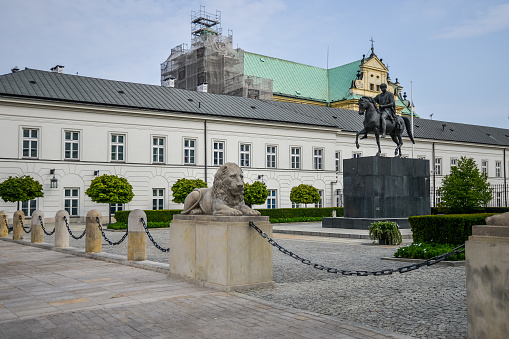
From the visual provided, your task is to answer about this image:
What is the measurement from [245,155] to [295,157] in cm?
515

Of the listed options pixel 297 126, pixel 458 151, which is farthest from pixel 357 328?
pixel 458 151

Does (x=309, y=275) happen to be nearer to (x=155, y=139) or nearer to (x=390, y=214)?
(x=390, y=214)

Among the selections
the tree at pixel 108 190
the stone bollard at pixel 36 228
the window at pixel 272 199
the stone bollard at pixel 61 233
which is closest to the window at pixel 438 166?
the window at pixel 272 199

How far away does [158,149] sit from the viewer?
40.1 m

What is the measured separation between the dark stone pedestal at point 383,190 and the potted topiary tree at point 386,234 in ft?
17.8

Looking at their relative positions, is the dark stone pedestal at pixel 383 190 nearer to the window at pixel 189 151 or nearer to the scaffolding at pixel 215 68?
the window at pixel 189 151

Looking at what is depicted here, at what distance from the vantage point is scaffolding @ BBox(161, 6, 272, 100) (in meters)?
57.8

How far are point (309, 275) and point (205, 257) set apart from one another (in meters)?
2.63

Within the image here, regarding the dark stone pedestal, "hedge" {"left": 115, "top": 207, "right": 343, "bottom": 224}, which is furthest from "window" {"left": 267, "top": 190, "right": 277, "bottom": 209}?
the dark stone pedestal

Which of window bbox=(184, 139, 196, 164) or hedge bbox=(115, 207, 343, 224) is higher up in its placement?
window bbox=(184, 139, 196, 164)

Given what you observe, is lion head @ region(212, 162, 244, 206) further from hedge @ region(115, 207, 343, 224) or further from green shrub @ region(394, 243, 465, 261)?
hedge @ region(115, 207, 343, 224)

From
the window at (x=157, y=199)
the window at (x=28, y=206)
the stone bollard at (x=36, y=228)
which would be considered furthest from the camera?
the window at (x=157, y=199)

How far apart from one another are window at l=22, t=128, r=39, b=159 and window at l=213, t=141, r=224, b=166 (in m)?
13.6

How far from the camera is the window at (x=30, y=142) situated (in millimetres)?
34719
